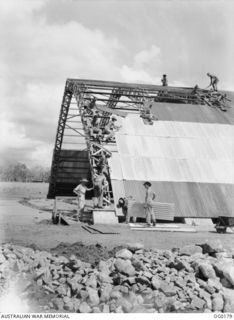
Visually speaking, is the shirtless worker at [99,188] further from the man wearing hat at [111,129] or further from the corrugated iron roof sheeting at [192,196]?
the man wearing hat at [111,129]

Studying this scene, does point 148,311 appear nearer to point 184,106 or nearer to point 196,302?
point 196,302

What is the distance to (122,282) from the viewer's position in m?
9.53

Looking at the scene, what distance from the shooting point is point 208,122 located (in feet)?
83.6

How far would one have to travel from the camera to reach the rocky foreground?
8.84 m

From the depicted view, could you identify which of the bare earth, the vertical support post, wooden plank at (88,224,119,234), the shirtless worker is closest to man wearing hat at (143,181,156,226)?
the bare earth

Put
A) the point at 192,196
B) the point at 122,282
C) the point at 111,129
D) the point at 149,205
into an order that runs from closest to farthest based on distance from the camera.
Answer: the point at 122,282
the point at 149,205
the point at 192,196
the point at 111,129

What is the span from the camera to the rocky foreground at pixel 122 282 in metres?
8.84

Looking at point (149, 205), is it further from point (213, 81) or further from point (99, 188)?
point (213, 81)

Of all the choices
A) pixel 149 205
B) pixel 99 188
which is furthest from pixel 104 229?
pixel 99 188

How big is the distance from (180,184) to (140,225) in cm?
382

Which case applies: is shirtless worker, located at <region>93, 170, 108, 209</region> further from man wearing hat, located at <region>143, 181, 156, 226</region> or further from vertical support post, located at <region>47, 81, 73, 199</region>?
vertical support post, located at <region>47, 81, 73, 199</region>

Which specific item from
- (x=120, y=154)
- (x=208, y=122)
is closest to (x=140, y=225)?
(x=120, y=154)

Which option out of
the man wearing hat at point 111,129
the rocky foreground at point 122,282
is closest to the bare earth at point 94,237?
the rocky foreground at point 122,282

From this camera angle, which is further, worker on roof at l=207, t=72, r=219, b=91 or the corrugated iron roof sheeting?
worker on roof at l=207, t=72, r=219, b=91
